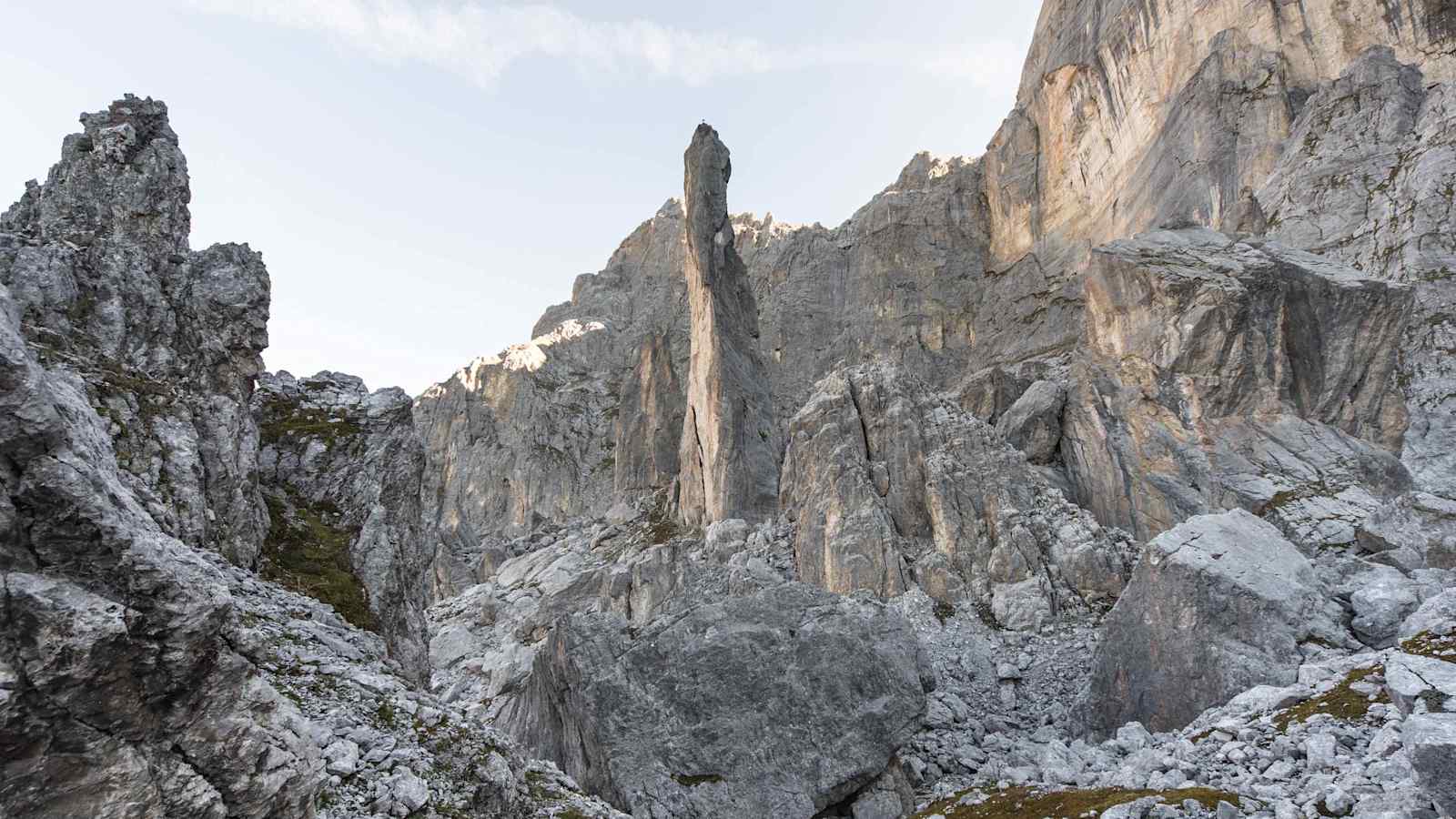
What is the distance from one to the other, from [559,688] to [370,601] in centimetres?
1297

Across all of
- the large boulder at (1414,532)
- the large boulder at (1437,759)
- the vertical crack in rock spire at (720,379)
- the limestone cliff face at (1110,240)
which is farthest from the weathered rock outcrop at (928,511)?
the large boulder at (1437,759)

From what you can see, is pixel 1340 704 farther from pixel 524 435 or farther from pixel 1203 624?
pixel 524 435

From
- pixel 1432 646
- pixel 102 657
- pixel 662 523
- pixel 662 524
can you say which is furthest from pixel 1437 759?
pixel 662 523

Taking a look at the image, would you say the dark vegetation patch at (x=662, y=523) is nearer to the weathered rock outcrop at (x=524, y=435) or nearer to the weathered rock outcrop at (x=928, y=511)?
the weathered rock outcrop at (x=928, y=511)

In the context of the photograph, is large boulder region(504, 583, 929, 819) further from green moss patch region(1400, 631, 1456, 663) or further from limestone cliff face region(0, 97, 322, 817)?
limestone cliff face region(0, 97, 322, 817)

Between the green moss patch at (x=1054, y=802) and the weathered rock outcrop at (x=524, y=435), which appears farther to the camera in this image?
the weathered rock outcrop at (x=524, y=435)

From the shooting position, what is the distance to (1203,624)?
3105cm

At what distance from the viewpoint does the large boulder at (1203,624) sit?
97.0ft

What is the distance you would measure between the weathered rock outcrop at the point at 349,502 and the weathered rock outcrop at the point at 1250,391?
43.3 m

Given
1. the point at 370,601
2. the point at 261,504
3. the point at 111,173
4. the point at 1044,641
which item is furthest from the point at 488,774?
the point at 1044,641

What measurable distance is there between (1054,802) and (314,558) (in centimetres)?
2503

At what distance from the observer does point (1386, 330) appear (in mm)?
45156

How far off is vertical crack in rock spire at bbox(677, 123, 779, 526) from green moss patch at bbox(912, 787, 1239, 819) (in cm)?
4186

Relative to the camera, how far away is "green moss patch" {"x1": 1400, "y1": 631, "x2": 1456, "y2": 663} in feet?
68.2
